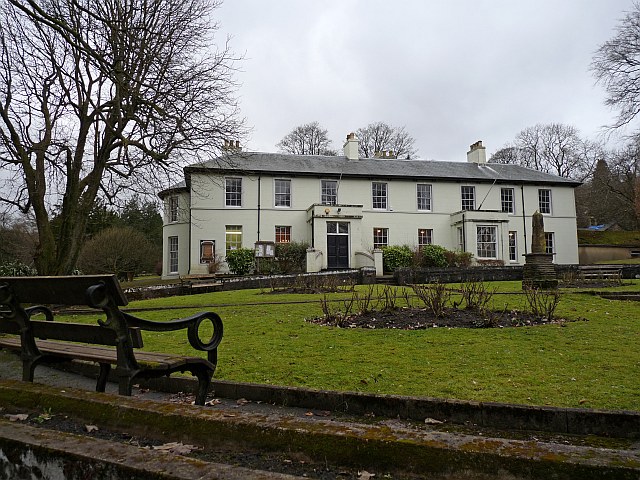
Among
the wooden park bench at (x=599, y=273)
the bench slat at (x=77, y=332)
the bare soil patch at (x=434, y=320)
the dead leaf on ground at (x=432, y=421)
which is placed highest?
the wooden park bench at (x=599, y=273)

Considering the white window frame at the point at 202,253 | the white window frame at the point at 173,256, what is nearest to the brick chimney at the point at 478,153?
the white window frame at the point at 202,253

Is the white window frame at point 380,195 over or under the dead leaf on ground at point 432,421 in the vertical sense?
over

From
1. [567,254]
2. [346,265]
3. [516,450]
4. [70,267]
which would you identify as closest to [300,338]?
[516,450]

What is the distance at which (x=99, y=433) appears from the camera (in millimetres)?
2498

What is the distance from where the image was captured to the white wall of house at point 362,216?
29953 millimetres

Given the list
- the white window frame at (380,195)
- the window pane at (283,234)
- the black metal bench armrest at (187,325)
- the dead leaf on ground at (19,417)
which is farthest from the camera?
the white window frame at (380,195)

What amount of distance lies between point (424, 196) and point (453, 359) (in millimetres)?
29070

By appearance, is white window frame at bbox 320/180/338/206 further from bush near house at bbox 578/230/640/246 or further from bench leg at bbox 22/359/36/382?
bench leg at bbox 22/359/36/382

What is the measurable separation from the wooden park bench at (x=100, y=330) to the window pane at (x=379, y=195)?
29.5 metres

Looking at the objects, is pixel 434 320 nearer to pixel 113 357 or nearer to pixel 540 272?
pixel 113 357

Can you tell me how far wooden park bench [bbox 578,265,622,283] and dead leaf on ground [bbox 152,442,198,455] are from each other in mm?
19062

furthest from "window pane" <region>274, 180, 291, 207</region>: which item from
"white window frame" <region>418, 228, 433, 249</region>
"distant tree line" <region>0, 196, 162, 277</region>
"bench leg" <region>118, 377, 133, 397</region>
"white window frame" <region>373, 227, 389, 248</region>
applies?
"bench leg" <region>118, 377, 133, 397</region>

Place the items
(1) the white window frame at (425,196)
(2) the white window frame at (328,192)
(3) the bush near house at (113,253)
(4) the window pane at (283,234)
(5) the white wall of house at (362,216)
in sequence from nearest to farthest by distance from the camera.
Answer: (5) the white wall of house at (362,216) < (4) the window pane at (283,234) < (2) the white window frame at (328,192) < (1) the white window frame at (425,196) < (3) the bush near house at (113,253)

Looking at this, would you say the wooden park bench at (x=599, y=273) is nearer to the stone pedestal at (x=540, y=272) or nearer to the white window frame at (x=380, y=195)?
the stone pedestal at (x=540, y=272)
